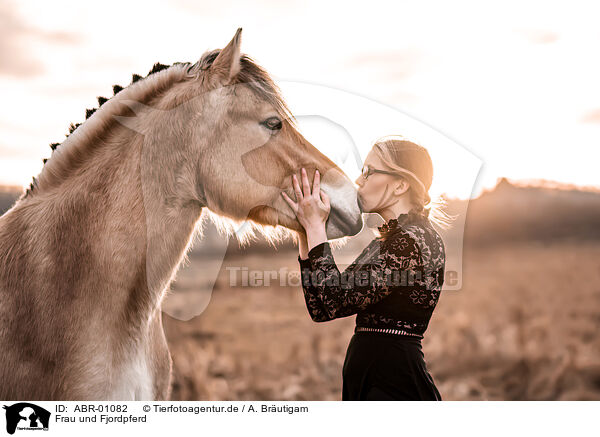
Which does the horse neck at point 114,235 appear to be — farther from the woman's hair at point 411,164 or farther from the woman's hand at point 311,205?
the woman's hair at point 411,164

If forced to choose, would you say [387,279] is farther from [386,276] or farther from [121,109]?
[121,109]

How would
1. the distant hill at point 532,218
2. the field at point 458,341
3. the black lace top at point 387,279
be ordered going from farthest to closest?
1. the distant hill at point 532,218
2. the field at point 458,341
3. the black lace top at point 387,279

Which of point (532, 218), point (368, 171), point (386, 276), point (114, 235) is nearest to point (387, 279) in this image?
point (386, 276)

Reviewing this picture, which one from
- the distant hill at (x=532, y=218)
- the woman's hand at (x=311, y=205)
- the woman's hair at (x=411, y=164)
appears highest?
the distant hill at (x=532, y=218)

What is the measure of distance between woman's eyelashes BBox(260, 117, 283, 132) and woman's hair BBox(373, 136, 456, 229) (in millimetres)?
457

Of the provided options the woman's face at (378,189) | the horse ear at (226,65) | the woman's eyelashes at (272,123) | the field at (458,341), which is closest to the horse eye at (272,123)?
the woman's eyelashes at (272,123)

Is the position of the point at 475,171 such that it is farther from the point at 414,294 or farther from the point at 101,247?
the point at 101,247

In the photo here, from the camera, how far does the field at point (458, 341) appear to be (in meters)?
5.84

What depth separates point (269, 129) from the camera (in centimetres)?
198

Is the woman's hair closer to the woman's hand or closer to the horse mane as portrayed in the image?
the woman's hand

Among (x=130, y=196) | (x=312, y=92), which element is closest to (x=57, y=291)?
(x=130, y=196)
